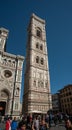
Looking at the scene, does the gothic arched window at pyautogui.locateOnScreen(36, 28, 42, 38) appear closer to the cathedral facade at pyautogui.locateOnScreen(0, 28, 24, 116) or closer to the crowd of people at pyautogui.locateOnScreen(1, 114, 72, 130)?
the cathedral facade at pyautogui.locateOnScreen(0, 28, 24, 116)

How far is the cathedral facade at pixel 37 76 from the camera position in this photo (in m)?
26.9

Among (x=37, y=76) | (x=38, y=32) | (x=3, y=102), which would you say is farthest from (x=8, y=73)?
(x=38, y=32)

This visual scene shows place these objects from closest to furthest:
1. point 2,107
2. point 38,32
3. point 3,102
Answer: point 2,107 → point 3,102 → point 38,32

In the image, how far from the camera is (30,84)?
28.3 m

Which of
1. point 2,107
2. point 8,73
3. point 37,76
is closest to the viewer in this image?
point 2,107

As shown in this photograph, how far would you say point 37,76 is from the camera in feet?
100

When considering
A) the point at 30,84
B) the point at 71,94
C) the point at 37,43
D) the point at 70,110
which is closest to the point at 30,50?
the point at 37,43

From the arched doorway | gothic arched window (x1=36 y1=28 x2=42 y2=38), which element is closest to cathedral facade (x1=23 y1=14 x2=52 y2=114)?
gothic arched window (x1=36 y1=28 x2=42 y2=38)

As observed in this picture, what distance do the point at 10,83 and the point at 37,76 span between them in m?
6.92

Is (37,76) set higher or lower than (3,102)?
higher

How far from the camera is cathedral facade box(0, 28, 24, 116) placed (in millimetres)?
25164

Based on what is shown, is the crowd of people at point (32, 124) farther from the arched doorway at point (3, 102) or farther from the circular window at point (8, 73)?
the circular window at point (8, 73)

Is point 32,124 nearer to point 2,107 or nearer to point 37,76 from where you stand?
point 2,107

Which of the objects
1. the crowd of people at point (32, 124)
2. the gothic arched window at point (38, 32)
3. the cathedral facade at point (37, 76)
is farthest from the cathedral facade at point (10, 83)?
the gothic arched window at point (38, 32)
